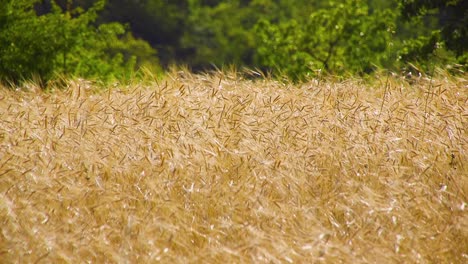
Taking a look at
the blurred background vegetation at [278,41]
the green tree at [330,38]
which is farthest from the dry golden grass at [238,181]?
the green tree at [330,38]

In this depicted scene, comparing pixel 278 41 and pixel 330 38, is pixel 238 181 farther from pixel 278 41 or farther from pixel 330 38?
pixel 330 38

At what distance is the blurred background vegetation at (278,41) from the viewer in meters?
15.3

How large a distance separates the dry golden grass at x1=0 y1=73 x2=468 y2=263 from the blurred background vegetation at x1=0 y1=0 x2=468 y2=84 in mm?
1818

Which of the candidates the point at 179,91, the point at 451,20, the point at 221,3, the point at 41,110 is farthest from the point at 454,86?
the point at 221,3

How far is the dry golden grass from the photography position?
13.2 ft

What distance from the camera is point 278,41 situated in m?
23.5

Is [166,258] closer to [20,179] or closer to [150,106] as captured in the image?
[20,179]

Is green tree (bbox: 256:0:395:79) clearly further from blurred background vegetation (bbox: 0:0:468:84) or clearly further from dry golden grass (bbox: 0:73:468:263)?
dry golden grass (bbox: 0:73:468:263)

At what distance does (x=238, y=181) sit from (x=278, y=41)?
1895 centimetres

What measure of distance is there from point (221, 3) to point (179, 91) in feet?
136

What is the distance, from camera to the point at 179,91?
7559 mm

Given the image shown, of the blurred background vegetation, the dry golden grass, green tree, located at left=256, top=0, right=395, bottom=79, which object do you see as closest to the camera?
the dry golden grass

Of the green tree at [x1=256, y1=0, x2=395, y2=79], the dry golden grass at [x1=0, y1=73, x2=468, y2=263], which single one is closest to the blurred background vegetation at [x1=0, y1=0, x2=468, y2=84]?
the green tree at [x1=256, y1=0, x2=395, y2=79]

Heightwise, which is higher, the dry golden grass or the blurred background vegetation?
the dry golden grass
